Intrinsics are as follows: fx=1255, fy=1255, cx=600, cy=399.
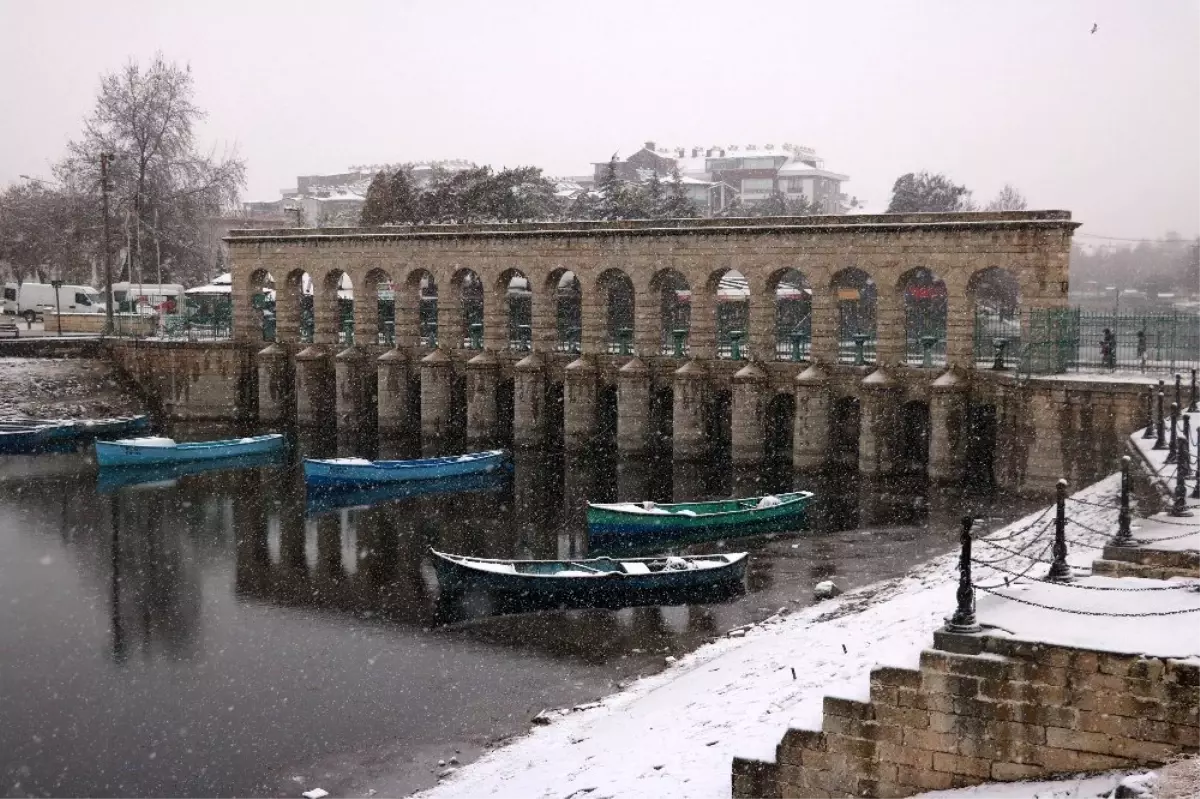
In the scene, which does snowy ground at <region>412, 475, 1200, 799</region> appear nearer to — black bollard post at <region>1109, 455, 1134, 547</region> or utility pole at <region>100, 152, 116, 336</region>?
black bollard post at <region>1109, 455, 1134, 547</region>

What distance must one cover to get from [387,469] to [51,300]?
45.6m

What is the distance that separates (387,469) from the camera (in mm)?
42344

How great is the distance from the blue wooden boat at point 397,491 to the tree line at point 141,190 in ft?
103

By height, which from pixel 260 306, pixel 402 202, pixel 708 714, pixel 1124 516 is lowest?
pixel 708 714

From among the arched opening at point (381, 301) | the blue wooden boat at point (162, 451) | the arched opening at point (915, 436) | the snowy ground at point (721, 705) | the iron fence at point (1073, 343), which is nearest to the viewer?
the snowy ground at point (721, 705)

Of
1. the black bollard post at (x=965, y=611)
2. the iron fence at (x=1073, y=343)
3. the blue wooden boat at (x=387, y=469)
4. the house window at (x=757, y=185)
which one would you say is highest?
the house window at (x=757, y=185)

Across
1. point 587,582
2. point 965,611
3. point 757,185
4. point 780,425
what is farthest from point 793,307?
point 757,185

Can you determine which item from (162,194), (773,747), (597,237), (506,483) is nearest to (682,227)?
(597,237)

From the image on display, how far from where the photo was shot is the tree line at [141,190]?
70812 mm

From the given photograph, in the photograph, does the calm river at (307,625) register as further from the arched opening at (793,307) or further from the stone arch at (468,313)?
the arched opening at (793,307)

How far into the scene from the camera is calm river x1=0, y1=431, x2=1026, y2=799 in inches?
798

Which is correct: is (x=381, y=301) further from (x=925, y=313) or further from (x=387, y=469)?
(x=387, y=469)

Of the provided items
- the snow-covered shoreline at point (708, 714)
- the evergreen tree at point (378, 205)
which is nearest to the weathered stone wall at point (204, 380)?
the evergreen tree at point (378, 205)

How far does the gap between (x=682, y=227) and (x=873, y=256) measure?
25.1 feet
